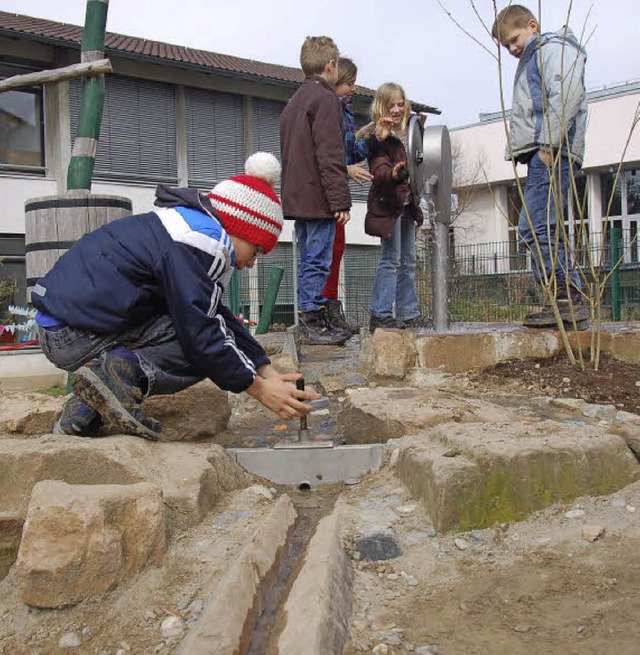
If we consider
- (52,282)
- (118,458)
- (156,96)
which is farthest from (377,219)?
(156,96)

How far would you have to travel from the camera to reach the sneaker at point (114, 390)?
2.32m

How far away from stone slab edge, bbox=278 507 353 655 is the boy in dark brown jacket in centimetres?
269

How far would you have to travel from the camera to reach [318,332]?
456cm

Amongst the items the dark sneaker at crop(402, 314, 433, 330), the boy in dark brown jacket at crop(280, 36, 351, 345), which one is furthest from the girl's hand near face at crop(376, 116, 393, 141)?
the dark sneaker at crop(402, 314, 433, 330)

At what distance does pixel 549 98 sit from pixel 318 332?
1892mm

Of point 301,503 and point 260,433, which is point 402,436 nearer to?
point 301,503

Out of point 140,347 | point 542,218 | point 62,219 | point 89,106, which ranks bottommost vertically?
point 140,347

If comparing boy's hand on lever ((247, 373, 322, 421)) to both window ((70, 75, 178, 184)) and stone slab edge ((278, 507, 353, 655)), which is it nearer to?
→ stone slab edge ((278, 507, 353, 655))

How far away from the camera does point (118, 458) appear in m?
2.10

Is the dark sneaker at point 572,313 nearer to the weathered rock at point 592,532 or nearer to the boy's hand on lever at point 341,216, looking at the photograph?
the boy's hand on lever at point 341,216

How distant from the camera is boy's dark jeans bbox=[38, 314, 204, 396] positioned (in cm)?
251

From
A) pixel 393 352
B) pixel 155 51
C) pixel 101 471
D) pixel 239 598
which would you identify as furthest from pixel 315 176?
pixel 155 51

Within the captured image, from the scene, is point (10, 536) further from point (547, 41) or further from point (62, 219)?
point (547, 41)

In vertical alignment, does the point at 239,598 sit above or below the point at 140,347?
below
